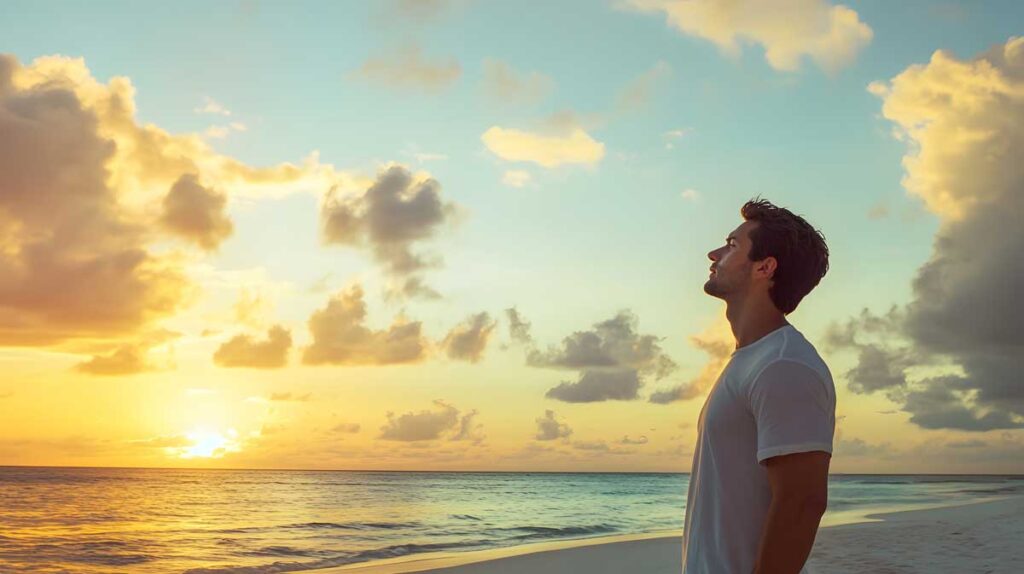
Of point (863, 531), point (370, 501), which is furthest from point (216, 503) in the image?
point (863, 531)

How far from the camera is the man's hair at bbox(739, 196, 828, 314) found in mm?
2268

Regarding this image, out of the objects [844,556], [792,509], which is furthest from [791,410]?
[844,556]

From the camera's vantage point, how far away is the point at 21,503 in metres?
37.8

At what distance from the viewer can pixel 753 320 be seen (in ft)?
7.46

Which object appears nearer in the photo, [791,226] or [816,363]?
[816,363]

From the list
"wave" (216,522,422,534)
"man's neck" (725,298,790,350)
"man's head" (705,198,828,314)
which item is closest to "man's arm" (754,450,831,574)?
"man's neck" (725,298,790,350)

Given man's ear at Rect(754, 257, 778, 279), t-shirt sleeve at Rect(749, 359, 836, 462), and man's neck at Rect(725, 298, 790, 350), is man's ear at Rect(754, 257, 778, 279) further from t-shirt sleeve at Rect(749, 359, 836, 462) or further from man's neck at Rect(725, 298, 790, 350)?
t-shirt sleeve at Rect(749, 359, 836, 462)

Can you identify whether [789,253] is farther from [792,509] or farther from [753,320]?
[792,509]

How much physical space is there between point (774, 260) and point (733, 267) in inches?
4.4

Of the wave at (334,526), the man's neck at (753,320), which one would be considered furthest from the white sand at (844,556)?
the man's neck at (753,320)

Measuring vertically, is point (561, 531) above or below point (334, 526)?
above

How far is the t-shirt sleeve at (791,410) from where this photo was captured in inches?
75.6

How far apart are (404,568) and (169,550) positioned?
7.96m

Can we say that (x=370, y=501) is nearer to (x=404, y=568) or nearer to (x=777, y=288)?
(x=404, y=568)
